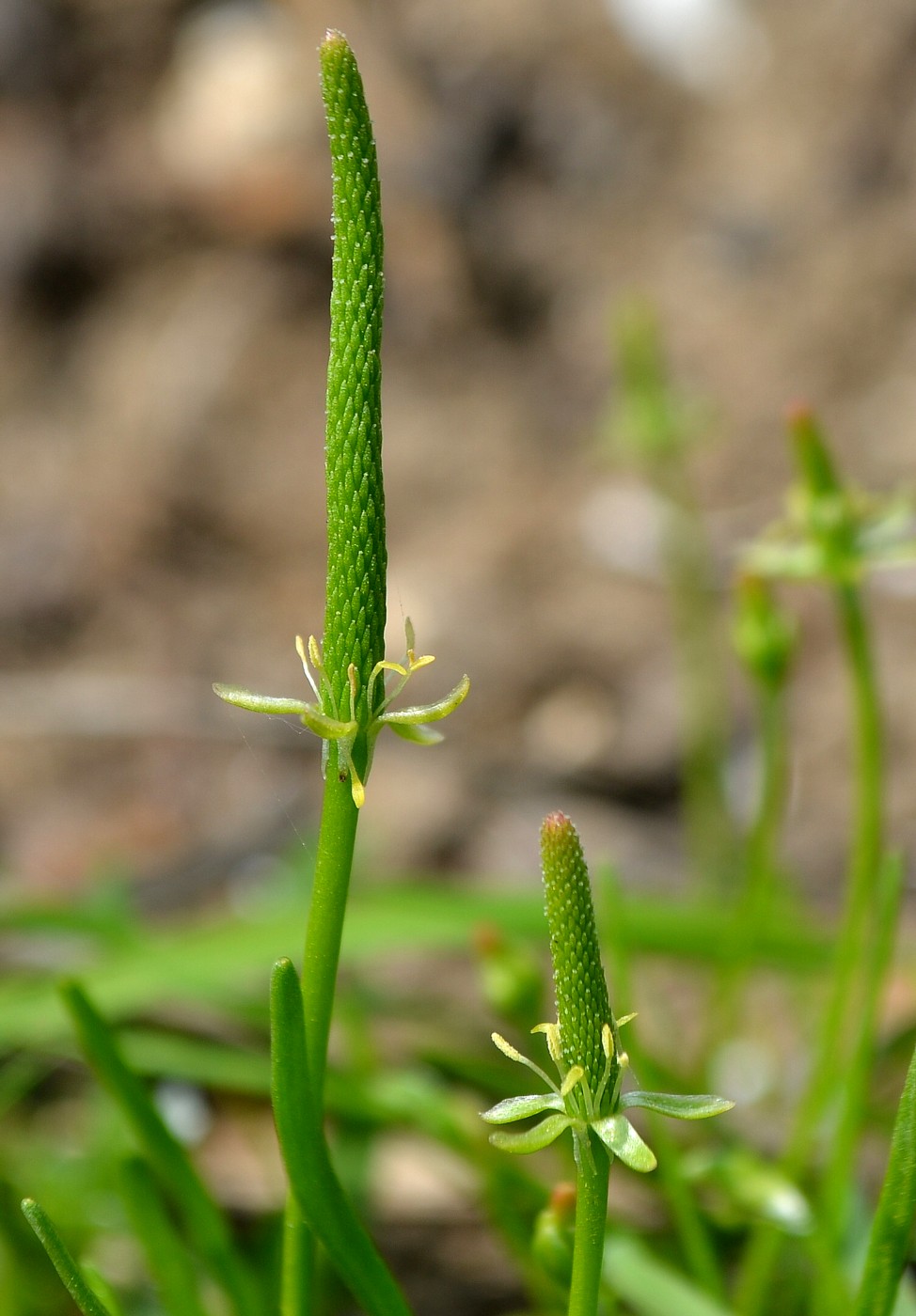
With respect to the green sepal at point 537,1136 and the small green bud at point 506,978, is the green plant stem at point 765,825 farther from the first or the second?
the green sepal at point 537,1136

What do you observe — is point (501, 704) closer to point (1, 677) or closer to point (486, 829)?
point (486, 829)

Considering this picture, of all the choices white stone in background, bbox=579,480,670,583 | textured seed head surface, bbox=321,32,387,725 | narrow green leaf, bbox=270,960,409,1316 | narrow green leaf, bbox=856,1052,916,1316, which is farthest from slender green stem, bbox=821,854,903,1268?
white stone in background, bbox=579,480,670,583

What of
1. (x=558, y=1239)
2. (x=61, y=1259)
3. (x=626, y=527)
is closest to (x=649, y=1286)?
(x=558, y=1239)

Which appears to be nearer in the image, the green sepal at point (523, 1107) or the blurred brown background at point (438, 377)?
the green sepal at point (523, 1107)

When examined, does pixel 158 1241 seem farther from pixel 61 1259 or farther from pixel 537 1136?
pixel 537 1136

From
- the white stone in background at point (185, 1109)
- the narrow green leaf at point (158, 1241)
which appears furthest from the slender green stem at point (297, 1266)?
the white stone in background at point (185, 1109)

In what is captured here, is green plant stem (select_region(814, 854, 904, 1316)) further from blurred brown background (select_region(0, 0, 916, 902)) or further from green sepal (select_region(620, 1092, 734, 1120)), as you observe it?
blurred brown background (select_region(0, 0, 916, 902))

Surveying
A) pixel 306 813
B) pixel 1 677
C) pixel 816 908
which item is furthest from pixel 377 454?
pixel 1 677
